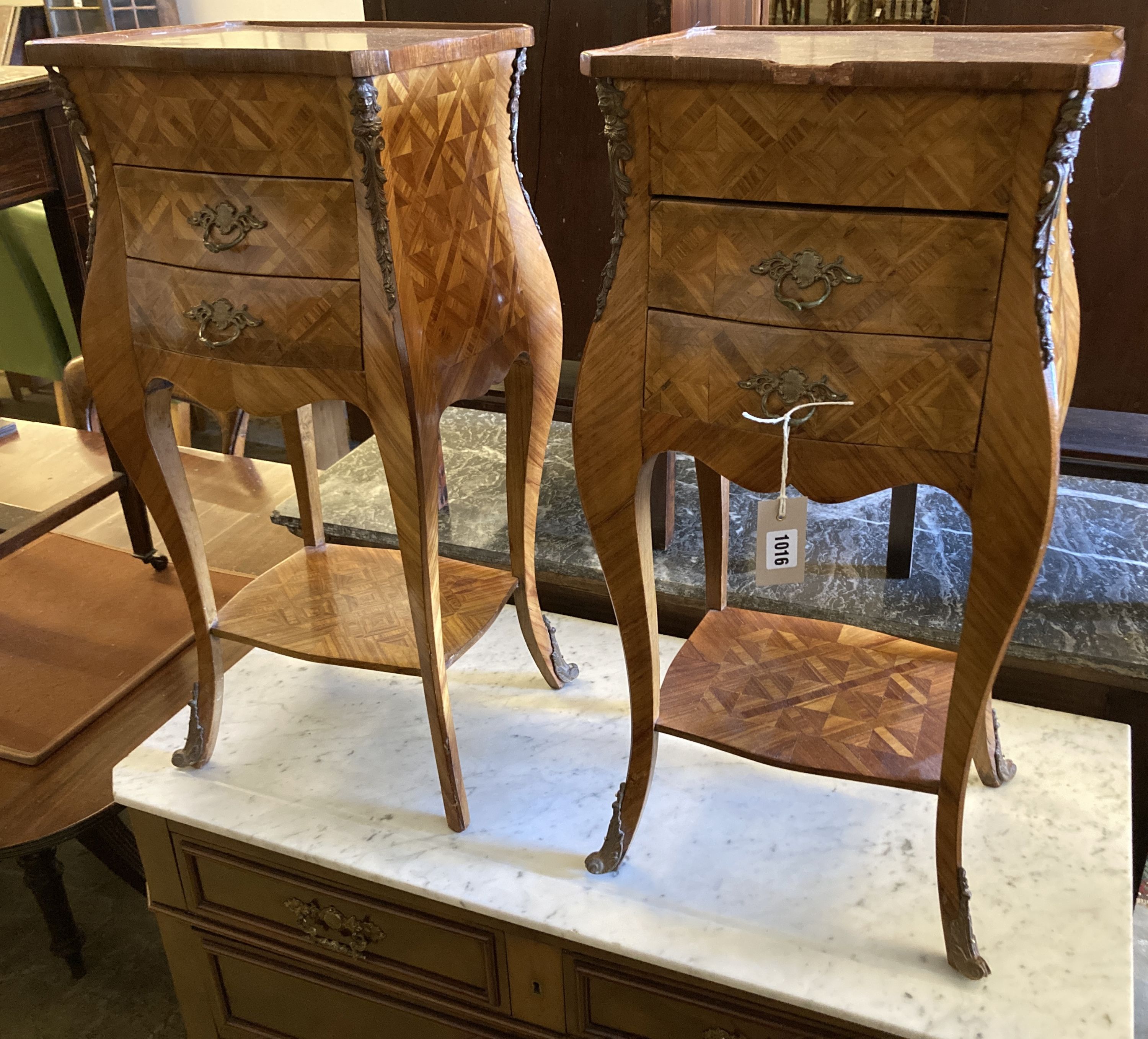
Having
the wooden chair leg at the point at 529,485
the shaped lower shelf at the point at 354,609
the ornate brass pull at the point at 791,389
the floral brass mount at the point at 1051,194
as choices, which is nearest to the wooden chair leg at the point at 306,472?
the shaped lower shelf at the point at 354,609

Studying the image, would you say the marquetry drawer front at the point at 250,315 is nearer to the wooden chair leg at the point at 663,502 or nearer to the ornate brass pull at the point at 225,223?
the ornate brass pull at the point at 225,223

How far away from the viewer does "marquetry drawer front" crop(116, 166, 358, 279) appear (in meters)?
1.04

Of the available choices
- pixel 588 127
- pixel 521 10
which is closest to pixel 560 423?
pixel 588 127

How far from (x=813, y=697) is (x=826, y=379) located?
43 cm

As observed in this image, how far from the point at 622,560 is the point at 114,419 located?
2.04 feet

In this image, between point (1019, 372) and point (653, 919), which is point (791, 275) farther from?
A: point (653, 919)

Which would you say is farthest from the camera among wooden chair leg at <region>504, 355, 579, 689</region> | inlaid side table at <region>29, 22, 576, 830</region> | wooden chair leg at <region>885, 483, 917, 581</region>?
wooden chair leg at <region>885, 483, 917, 581</region>

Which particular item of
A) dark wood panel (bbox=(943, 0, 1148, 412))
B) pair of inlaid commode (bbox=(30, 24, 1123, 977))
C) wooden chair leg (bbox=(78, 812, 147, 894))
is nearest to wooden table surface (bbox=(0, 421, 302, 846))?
wooden chair leg (bbox=(78, 812, 147, 894))

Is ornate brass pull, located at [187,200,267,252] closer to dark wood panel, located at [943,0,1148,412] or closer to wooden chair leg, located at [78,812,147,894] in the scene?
wooden chair leg, located at [78,812,147,894]

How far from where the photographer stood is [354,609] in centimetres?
141

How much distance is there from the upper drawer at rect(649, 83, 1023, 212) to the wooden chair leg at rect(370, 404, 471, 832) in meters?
0.38

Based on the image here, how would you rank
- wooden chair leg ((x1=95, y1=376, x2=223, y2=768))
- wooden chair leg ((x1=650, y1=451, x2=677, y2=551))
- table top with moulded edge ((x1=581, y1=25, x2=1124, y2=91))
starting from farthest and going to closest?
wooden chair leg ((x1=650, y1=451, x2=677, y2=551)) < wooden chair leg ((x1=95, y1=376, x2=223, y2=768)) < table top with moulded edge ((x1=581, y1=25, x2=1124, y2=91))

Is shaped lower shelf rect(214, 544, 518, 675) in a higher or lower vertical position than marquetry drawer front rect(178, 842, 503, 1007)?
higher

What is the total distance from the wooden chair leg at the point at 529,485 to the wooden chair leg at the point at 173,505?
0.40 m
